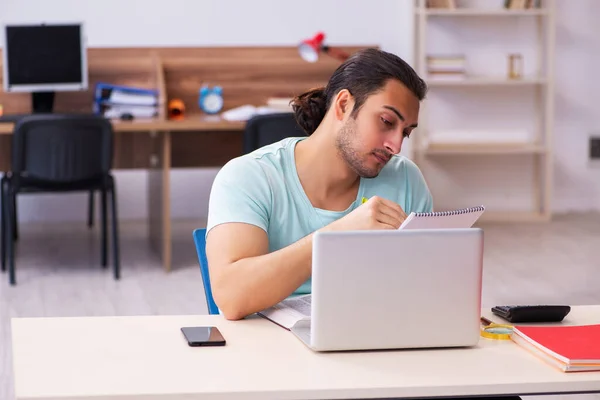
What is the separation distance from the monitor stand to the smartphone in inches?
145

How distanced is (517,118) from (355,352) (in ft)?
15.5

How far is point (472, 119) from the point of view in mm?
5730

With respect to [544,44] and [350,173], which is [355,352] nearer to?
[350,173]

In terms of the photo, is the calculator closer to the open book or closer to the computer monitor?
the open book

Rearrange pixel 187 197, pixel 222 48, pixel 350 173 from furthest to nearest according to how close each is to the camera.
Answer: pixel 187 197, pixel 222 48, pixel 350 173

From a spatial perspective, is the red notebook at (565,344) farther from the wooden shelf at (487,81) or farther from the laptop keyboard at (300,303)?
the wooden shelf at (487,81)

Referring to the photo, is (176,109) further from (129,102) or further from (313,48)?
(313,48)

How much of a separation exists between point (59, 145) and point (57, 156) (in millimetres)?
49

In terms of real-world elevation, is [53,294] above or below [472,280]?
below

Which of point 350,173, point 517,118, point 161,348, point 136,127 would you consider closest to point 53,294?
point 136,127

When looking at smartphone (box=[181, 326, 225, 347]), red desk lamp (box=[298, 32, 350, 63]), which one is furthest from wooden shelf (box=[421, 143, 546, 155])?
smartphone (box=[181, 326, 225, 347])

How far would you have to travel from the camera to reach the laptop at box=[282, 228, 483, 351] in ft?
3.97

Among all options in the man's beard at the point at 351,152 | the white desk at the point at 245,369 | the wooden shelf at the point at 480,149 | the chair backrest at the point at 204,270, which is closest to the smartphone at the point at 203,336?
the white desk at the point at 245,369

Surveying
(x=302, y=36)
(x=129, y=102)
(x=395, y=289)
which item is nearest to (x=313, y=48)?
(x=302, y=36)
